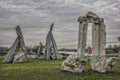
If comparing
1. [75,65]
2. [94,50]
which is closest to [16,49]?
[94,50]

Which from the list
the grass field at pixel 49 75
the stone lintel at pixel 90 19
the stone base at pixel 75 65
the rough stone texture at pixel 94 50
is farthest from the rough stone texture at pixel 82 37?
the stone base at pixel 75 65

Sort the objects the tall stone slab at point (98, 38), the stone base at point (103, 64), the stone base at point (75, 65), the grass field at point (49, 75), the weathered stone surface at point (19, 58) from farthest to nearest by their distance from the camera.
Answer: the weathered stone surface at point (19, 58)
the tall stone slab at point (98, 38)
the stone base at point (103, 64)
the stone base at point (75, 65)
the grass field at point (49, 75)

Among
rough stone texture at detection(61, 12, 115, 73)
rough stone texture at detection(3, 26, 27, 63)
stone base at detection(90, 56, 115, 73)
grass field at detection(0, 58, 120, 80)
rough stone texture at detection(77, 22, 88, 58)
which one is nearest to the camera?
grass field at detection(0, 58, 120, 80)

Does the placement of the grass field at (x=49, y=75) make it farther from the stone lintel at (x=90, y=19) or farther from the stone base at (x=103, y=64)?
the stone lintel at (x=90, y=19)

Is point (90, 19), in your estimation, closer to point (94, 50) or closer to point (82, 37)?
point (82, 37)

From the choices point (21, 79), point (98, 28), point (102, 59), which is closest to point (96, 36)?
point (98, 28)

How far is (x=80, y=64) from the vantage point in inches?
671

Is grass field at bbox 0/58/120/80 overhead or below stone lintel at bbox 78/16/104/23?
below

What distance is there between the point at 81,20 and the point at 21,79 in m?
7.33

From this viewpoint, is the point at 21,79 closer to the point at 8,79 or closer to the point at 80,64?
the point at 8,79

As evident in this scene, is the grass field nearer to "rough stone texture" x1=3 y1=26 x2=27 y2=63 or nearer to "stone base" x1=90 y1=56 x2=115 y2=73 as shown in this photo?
"stone base" x1=90 y1=56 x2=115 y2=73

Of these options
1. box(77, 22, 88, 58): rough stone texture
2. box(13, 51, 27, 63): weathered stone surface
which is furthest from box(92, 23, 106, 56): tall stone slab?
box(13, 51, 27, 63): weathered stone surface

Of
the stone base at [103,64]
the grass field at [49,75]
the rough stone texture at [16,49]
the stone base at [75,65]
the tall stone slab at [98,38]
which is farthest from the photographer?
the rough stone texture at [16,49]

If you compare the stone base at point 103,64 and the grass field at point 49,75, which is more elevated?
the stone base at point 103,64
